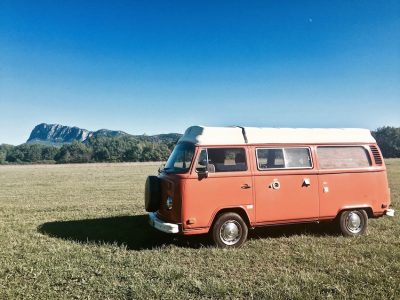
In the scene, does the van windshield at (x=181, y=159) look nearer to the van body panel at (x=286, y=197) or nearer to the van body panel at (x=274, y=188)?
the van body panel at (x=274, y=188)

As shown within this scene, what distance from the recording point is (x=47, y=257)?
7371mm

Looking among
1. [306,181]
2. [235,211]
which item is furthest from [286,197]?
[235,211]

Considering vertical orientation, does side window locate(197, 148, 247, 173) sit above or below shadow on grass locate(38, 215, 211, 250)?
above

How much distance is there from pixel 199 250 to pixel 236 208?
1.32 m

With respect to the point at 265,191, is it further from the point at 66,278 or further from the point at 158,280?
the point at 66,278

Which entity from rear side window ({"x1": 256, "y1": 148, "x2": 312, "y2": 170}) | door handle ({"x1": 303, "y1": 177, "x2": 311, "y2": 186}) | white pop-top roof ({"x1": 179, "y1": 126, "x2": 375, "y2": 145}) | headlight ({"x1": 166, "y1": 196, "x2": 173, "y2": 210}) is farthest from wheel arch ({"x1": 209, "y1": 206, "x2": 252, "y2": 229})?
door handle ({"x1": 303, "y1": 177, "x2": 311, "y2": 186})

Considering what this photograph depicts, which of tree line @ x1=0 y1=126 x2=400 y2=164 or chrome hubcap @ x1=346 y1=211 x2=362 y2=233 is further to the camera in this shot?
tree line @ x1=0 y1=126 x2=400 y2=164

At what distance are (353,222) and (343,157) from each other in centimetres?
177

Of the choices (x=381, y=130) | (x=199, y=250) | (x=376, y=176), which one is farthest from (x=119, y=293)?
(x=381, y=130)

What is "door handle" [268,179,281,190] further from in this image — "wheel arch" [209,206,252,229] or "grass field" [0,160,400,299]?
"grass field" [0,160,400,299]

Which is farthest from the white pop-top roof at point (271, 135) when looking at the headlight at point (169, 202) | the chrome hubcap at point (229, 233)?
the chrome hubcap at point (229, 233)

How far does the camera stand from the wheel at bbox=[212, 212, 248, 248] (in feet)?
26.2

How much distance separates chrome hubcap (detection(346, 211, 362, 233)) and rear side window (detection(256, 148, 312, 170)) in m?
1.85

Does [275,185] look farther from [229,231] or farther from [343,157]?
[343,157]
